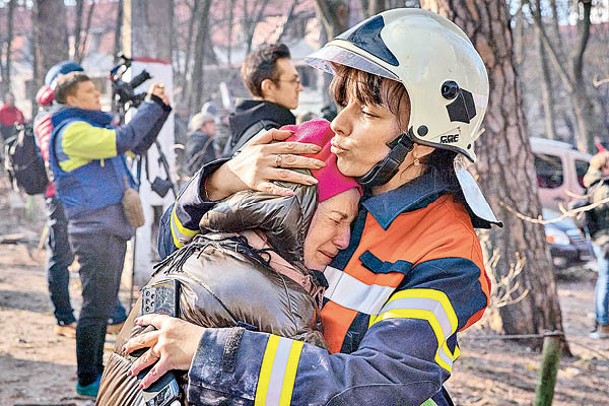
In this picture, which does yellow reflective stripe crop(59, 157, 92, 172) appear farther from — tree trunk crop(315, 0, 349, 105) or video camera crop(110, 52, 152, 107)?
tree trunk crop(315, 0, 349, 105)

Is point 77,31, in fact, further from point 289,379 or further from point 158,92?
point 289,379

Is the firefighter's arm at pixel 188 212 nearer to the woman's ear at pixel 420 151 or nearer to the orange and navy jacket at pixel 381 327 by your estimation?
the orange and navy jacket at pixel 381 327

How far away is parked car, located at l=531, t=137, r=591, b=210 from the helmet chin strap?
38.9 feet

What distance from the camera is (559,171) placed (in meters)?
13.4

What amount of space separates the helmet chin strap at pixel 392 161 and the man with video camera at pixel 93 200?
335 centimetres

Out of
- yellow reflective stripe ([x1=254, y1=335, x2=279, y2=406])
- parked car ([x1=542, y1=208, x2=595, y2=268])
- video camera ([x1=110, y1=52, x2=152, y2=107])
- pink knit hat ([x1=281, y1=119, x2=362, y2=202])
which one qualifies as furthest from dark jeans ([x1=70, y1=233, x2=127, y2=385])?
parked car ([x1=542, y1=208, x2=595, y2=268])

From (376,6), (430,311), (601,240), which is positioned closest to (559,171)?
(601,240)

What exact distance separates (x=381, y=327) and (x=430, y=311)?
0.37 feet

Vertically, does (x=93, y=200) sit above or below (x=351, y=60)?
below

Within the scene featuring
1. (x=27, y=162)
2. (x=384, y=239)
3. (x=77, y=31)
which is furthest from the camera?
→ (x=77, y=31)

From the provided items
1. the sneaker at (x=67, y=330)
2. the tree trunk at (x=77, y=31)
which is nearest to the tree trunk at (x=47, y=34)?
A: the tree trunk at (x=77, y=31)

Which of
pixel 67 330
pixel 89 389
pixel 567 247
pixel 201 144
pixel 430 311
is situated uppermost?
pixel 430 311

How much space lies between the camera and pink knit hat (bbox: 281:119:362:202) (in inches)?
75.7

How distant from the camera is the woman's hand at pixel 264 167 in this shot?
1.87 metres
